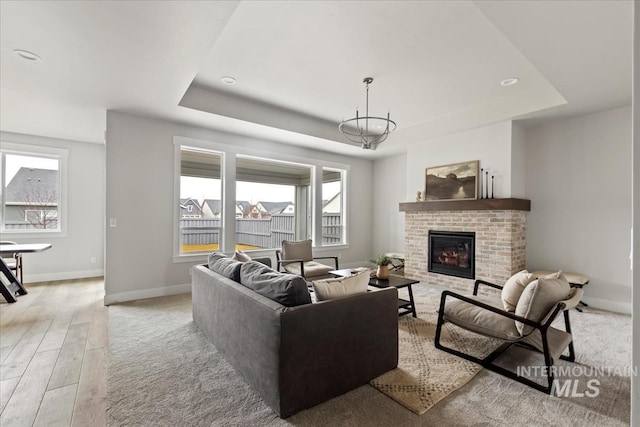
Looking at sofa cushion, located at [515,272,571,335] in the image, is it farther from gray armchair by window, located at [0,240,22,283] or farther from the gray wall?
gray armchair by window, located at [0,240,22,283]

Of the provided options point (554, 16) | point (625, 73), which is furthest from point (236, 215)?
point (625, 73)

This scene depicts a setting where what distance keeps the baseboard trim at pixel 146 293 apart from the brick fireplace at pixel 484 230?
157 inches

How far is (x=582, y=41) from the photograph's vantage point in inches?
97.2

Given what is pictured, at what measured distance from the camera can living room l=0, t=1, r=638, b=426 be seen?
388 centimetres

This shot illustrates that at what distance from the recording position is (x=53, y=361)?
2.46 metres

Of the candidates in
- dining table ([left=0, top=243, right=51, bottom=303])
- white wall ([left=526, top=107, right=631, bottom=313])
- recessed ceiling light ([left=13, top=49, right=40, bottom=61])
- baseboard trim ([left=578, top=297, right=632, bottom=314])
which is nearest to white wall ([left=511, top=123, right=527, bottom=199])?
white wall ([left=526, top=107, right=631, bottom=313])

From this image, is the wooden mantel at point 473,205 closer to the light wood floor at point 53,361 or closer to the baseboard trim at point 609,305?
the baseboard trim at point 609,305

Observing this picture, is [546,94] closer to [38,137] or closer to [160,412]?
[160,412]

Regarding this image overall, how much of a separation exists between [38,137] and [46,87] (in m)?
2.68

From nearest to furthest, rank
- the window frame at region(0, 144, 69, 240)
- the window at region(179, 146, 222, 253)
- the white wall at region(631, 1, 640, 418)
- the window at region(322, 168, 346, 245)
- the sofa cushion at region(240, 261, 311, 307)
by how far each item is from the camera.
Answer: the white wall at region(631, 1, 640, 418) → the sofa cushion at region(240, 261, 311, 307) → the window at region(179, 146, 222, 253) → the window frame at region(0, 144, 69, 240) → the window at region(322, 168, 346, 245)

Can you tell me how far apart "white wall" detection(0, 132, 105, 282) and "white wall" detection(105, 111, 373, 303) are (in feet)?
7.05

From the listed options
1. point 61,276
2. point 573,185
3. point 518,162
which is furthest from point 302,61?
point 61,276

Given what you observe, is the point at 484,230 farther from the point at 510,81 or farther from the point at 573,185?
the point at 510,81

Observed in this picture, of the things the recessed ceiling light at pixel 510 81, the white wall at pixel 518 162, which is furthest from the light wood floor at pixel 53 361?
the white wall at pixel 518 162
